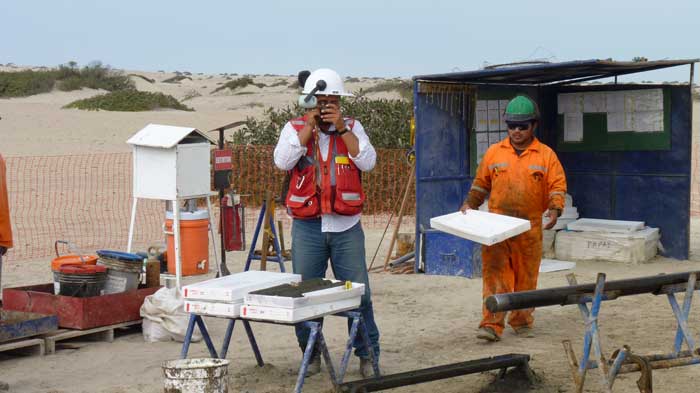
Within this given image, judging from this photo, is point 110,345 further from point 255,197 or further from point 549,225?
point 255,197

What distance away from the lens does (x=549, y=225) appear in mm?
8523

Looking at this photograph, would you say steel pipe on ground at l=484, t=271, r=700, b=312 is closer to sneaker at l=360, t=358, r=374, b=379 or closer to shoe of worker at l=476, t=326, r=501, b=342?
sneaker at l=360, t=358, r=374, b=379

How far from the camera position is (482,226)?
8133mm

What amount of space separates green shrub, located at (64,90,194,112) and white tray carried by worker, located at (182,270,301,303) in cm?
3394

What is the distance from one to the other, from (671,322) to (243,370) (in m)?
3.90

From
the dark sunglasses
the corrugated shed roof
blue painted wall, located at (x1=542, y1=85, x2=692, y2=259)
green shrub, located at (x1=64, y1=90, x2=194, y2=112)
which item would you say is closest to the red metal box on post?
the dark sunglasses

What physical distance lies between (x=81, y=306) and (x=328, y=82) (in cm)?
294

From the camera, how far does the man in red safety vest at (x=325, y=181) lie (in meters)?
6.93

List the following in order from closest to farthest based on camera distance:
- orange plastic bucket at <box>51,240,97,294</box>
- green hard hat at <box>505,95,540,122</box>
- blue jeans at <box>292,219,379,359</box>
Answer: blue jeans at <box>292,219,379,359</box> < green hard hat at <box>505,95,540,122</box> < orange plastic bucket at <box>51,240,97,294</box>

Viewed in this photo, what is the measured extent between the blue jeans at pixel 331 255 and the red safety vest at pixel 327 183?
134mm

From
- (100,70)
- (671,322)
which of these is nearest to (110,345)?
(671,322)

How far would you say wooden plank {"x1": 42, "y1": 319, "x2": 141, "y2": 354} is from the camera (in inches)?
321

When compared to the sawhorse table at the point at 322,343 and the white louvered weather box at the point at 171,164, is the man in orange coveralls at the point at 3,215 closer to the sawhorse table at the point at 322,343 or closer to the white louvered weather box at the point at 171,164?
the sawhorse table at the point at 322,343

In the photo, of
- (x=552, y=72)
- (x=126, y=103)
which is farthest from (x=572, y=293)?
(x=126, y=103)
